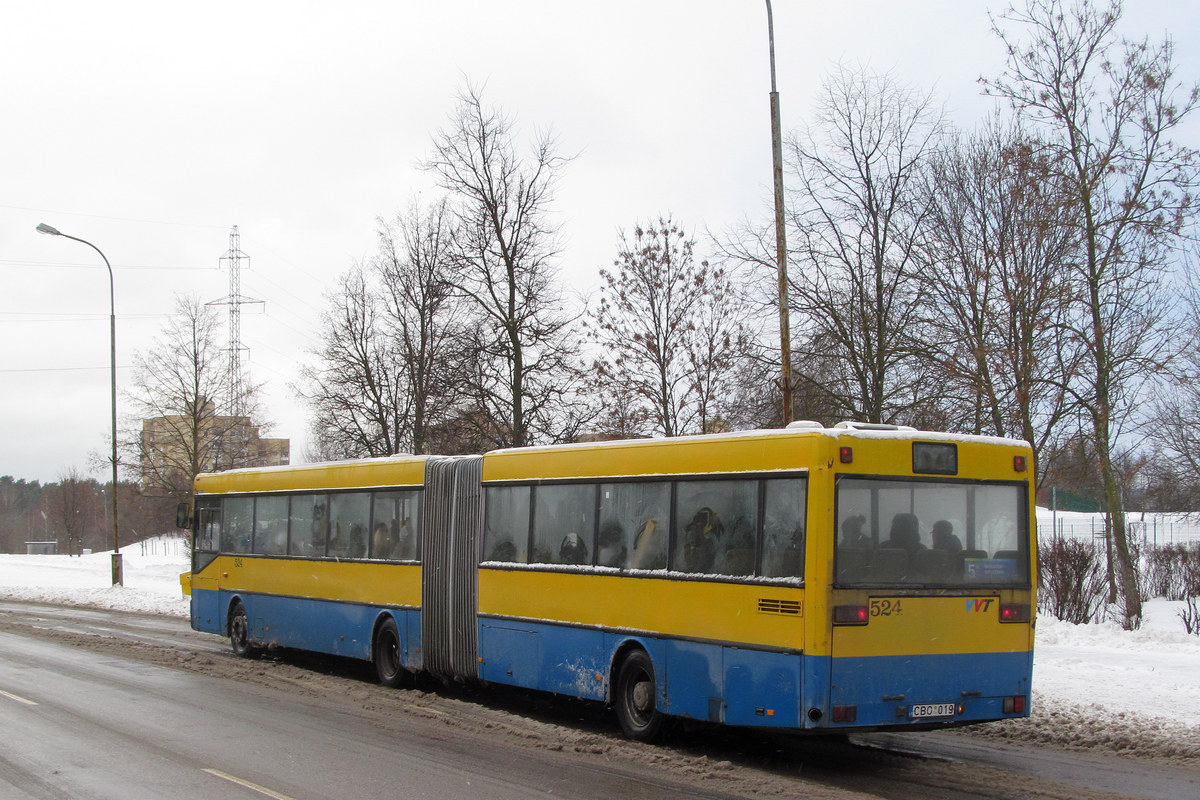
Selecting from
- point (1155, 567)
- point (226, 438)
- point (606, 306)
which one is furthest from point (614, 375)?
Result: point (226, 438)

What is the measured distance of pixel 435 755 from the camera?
9383 mm

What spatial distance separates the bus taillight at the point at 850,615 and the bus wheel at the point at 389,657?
7158mm

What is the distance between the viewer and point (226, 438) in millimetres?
43312

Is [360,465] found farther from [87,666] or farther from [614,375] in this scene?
[614,375]

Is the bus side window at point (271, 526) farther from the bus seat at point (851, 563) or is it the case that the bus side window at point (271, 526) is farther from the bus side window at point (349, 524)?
the bus seat at point (851, 563)

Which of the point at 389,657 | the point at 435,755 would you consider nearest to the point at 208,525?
the point at 389,657

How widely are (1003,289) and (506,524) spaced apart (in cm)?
1373

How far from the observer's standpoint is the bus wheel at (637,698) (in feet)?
32.9

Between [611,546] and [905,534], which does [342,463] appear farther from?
[905,534]

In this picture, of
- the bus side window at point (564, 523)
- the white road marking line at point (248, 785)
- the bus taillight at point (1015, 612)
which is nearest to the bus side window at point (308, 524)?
the bus side window at point (564, 523)

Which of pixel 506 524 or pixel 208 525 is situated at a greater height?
pixel 506 524

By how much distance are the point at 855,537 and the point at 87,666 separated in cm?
1207

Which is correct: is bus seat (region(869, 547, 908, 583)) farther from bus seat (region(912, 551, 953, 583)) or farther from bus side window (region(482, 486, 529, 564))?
bus side window (region(482, 486, 529, 564))

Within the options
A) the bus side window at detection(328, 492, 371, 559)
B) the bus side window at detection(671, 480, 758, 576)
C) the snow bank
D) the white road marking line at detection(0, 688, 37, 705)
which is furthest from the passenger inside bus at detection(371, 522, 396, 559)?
the snow bank
